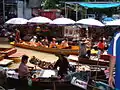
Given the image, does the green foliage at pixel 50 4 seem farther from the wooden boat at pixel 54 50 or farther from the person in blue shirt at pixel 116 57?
the person in blue shirt at pixel 116 57

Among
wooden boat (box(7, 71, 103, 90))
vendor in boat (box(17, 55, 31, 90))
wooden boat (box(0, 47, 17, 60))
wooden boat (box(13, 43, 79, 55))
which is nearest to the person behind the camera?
wooden boat (box(7, 71, 103, 90))

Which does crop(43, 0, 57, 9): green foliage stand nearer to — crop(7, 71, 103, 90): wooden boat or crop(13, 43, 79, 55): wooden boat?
crop(13, 43, 79, 55): wooden boat

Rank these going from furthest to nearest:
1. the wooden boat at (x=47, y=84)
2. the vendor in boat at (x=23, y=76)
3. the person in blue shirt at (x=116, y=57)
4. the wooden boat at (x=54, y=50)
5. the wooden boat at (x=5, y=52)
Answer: the wooden boat at (x=54, y=50) < the wooden boat at (x=5, y=52) < the vendor in boat at (x=23, y=76) < the wooden boat at (x=47, y=84) < the person in blue shirt at (x=116, y=57)

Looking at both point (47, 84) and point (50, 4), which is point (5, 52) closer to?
point (47, 84)

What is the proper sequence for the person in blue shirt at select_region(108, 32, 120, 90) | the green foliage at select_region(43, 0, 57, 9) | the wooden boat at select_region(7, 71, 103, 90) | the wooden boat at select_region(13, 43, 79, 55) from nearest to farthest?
1. the person in blue shirt at select_region(108, 32, 120, 90)
2. the wooden boat at select_region(7, 71, 103, 90)
3. the wooden boat at select_region(13, 43, 79, 55)
4. the green foliage at select_region(43, 0, 57, 9)

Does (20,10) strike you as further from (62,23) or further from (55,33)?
(62,23)

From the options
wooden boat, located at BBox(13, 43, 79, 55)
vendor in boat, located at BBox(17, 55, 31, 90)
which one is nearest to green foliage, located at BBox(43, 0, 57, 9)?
wooden boat, located at BBox(13, 43, 79, 55)

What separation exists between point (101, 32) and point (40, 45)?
228 inches

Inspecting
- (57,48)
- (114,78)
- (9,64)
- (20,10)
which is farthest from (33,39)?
(114,78)

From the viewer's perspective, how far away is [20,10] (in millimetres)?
31453

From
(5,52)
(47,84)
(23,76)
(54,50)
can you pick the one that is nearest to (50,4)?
(54,50)

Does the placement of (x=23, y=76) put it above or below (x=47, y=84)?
→ above

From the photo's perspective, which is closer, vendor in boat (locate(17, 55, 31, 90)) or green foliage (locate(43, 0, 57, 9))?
vendor in boat (locate(17, 55, 31, 90))

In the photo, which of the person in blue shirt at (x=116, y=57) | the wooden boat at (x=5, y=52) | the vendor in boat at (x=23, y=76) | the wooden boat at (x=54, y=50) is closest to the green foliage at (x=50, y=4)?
the wooden boat at (x=54, y=50)
